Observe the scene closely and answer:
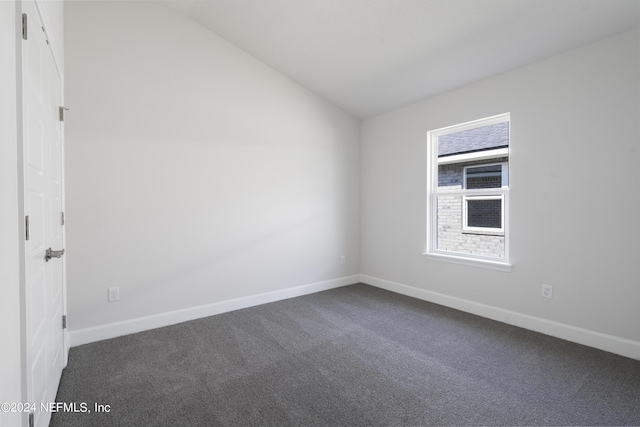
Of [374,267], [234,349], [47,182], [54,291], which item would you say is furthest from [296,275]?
[47,182]

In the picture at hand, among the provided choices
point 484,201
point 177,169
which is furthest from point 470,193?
point 177,169

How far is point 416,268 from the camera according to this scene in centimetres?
389

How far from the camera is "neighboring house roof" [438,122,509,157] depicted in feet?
10.3

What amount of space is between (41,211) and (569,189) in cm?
377

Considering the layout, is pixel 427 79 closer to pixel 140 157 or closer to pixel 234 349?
pixel 140 157

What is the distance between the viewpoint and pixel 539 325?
2807 millimetres

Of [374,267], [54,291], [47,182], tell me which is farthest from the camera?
[374,267]

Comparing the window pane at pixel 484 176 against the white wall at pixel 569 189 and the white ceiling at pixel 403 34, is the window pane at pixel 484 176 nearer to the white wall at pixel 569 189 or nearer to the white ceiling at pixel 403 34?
the white wall at pixel 569 189

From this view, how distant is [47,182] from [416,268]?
3.65 meters

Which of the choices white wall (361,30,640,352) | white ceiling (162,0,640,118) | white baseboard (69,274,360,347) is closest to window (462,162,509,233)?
white wall (361,30,640,352)

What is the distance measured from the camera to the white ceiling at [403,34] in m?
2.32

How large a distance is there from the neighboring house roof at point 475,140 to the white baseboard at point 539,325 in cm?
170

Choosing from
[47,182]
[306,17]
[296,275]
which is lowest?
[296,275]

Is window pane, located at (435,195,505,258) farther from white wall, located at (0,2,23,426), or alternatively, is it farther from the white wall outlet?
white wall, located at (0,2,23,426)
